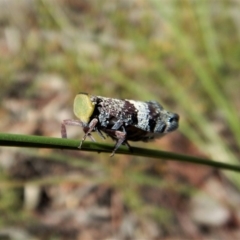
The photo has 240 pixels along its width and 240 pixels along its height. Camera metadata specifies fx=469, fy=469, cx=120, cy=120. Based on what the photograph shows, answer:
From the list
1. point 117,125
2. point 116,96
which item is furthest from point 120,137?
point 116,96

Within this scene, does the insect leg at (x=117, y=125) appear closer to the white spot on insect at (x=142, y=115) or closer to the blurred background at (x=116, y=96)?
the white spot on insect at (x=142, y=115)

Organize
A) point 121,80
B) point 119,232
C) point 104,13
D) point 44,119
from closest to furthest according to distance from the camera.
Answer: point 119,232
point 121,80
point 44,119
point 104,13

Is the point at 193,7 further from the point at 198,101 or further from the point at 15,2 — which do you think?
the point at 15,2

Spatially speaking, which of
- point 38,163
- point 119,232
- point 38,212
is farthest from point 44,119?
point 119,232

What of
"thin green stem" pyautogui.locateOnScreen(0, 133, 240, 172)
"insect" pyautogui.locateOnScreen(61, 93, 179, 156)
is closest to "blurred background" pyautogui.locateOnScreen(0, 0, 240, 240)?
"insect" pyautogui.locateOnScreen(61, 93, 179, 156)

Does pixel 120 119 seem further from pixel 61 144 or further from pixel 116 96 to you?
pixel 116 96
